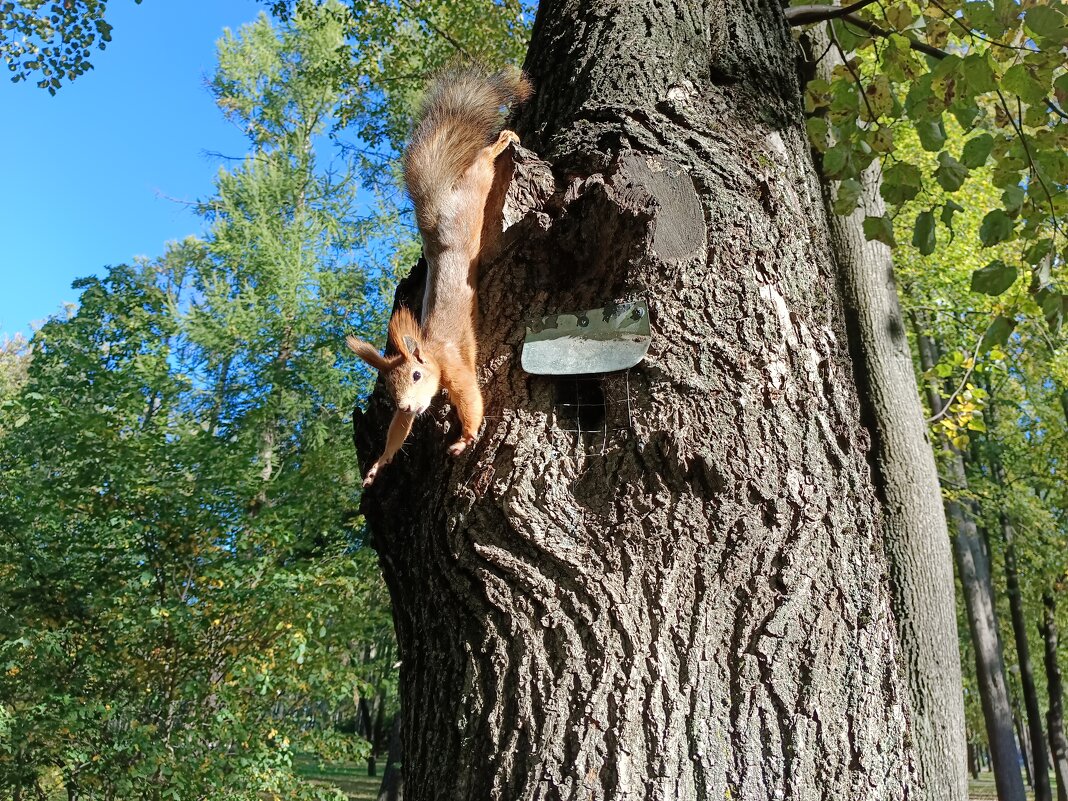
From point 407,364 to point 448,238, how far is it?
20.7 inches

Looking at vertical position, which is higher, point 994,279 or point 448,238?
point 448,238

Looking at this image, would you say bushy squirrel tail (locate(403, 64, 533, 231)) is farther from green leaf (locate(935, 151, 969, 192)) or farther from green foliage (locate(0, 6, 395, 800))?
green foliage (locate(0, 6, 395, 800))

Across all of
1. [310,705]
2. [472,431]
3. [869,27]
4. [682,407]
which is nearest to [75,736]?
[310,705]

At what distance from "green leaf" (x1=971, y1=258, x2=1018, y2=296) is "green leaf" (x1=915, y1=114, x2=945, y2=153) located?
398 mm

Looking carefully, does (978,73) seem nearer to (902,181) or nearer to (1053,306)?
(902,181)

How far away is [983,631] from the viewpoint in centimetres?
1086

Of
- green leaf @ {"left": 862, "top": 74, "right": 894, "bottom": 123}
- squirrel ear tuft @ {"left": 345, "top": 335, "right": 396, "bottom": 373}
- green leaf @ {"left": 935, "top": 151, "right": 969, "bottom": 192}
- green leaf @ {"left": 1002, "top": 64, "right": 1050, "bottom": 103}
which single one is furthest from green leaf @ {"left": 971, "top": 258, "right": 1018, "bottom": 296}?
squirrel ear tuft @ {"left": 345, "top": 335, "right": 396, "bottom": 373}

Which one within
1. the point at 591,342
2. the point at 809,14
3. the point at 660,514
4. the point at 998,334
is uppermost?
the point at 809,14

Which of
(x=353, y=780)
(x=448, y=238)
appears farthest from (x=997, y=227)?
(x=353, y=780)

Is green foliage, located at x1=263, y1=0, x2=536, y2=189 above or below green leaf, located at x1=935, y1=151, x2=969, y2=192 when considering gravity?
above

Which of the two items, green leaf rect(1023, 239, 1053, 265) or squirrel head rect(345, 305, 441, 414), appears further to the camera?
green leaf rect(1023, 239, 1053, 265)

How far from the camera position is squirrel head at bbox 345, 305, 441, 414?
7.27 ft

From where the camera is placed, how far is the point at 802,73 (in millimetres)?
3066

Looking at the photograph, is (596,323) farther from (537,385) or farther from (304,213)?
(304,213)
